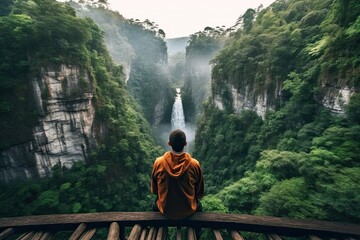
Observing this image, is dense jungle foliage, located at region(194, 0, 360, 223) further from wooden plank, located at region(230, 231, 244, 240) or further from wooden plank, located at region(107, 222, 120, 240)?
wooden plank, located at region(107, 222, 120, 240)

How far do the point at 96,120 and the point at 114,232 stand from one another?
20.2 meters

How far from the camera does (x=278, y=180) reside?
35.2 ft

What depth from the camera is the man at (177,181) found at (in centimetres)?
264

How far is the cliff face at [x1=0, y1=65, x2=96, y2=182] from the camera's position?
609 inches

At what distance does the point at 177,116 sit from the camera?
204 feet

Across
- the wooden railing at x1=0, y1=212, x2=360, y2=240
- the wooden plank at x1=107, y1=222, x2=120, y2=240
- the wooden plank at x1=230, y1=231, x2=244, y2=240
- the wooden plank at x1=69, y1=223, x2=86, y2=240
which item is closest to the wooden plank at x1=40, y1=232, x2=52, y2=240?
the wooden railing at x1=0, y1=212, x2=360, y2=240

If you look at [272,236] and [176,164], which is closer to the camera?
[272,236]

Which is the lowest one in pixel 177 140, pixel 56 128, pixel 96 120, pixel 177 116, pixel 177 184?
pixel 177 116

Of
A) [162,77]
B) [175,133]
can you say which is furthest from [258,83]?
[162,77]

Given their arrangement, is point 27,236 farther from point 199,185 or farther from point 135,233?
point 199,185

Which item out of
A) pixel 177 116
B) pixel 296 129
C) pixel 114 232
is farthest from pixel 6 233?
pixel 177 116

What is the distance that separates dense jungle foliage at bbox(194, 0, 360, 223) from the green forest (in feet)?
0.19

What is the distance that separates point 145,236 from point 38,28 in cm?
1820

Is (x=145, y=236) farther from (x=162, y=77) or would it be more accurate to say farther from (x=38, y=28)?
(x=162, y=77)
